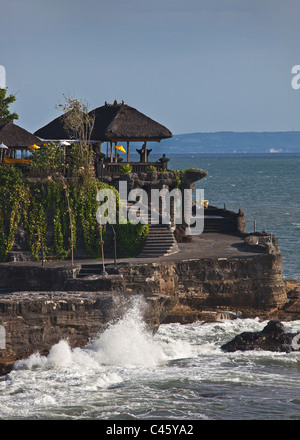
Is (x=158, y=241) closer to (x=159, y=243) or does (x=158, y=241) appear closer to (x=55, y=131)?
(x=159, y=243)

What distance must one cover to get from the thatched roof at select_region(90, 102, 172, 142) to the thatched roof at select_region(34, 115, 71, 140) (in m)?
1.78

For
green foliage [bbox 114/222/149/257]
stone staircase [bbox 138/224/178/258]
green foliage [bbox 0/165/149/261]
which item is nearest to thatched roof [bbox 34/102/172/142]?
green foliage [bbox 0/165/149/261]

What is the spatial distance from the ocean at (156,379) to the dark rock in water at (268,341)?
544 millimetres

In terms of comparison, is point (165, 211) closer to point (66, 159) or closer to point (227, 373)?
point (66, 159)

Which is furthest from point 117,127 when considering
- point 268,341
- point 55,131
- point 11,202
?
point 268,341

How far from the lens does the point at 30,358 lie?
34281 mm

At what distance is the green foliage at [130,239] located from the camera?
44.6 metres

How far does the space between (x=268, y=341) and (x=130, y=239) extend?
10224 mm

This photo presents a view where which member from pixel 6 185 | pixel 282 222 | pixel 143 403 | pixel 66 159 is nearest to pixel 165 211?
pixel 66 159

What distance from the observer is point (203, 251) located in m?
45.8

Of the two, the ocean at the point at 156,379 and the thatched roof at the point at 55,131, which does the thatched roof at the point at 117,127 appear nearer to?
the thatched roof at the point at 55,131

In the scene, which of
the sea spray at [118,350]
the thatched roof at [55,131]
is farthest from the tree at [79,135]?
the sea spray at [118,350]

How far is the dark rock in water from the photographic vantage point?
37.2 meters

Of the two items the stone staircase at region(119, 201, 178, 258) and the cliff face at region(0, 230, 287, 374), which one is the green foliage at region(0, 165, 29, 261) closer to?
the cliff face at region(0, 230, 287, 374)
